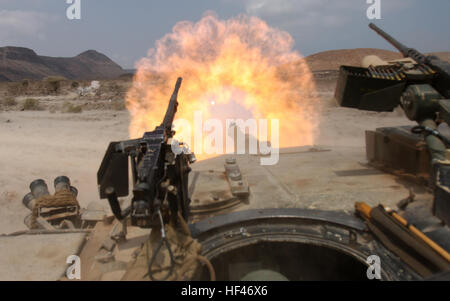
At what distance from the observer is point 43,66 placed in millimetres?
78250

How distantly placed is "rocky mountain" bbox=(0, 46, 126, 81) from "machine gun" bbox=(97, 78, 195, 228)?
227 feet

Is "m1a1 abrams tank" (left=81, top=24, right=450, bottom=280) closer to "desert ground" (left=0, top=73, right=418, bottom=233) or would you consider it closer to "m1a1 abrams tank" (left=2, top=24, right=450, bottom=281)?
"m1a1 abrams tank" (left=2, top=24, right=450, bottom=281)

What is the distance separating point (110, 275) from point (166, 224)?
0.72 m

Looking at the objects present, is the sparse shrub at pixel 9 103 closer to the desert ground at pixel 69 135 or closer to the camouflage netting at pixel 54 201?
the desert ground at pixel 69 135

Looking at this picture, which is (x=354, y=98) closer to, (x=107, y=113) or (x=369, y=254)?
(x=369, y=254)

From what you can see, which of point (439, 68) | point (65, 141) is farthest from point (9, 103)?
point (439, 68)

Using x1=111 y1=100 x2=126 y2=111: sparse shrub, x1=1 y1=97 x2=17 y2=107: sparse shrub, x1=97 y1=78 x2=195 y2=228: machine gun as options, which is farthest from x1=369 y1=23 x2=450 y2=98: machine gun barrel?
x1=1 y1=97 x2=17 y2=107: sparse shrub

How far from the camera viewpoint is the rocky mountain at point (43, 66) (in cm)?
6919

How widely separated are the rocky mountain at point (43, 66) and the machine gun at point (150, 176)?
6927 cm

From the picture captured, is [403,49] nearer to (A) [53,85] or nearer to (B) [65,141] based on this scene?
(B) [65,141]

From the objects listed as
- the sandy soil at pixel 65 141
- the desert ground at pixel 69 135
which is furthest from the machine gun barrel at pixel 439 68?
the sandy soil at pixel 65 141

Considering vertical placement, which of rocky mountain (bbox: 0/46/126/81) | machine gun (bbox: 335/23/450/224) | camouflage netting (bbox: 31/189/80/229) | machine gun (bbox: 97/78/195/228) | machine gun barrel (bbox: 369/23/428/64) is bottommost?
camouflage netting (bbox: 31/189/80/229)

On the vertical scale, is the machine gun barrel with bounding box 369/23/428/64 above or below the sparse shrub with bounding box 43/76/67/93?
below

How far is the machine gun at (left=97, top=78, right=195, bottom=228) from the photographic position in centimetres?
248
